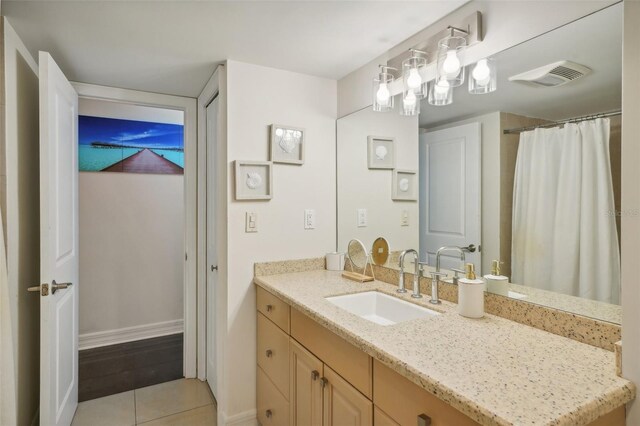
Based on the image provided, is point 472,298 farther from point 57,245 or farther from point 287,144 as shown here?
point 57,245

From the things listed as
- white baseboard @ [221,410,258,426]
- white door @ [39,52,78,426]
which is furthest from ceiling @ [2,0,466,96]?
white baseboard @ [221,410,258,426]

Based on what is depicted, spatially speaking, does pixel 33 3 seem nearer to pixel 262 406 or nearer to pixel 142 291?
pixel 262 406

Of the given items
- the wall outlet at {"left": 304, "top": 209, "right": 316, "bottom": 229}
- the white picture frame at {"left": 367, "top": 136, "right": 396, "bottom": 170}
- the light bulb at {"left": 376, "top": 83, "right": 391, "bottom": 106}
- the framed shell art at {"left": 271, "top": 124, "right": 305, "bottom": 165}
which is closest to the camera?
the light bulb at {"left": 376, "top": 83, "right": 391, "bottom": 106}

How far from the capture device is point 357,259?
2131 mm

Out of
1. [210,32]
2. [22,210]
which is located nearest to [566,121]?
[210,32]

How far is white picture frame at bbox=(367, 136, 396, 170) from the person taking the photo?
6.54 feet

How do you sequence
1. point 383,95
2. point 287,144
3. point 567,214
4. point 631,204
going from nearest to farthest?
point 631,204 → point 567,214 → point 383,95 → point 287,144

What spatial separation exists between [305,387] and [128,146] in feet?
9.30

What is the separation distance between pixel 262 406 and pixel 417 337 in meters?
1.25

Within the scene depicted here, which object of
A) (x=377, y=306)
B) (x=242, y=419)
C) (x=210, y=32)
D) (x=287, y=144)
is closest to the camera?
(x=210, y=32)

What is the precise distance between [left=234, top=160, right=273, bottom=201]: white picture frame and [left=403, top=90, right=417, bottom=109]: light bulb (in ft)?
2.73

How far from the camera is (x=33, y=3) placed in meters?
1.43

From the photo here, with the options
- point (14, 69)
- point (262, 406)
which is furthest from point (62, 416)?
point (14, 69)

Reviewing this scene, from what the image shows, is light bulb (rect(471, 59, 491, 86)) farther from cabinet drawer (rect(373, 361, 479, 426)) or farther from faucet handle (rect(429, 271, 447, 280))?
cabinet drawer (rect(373, 361, 479, 426))
